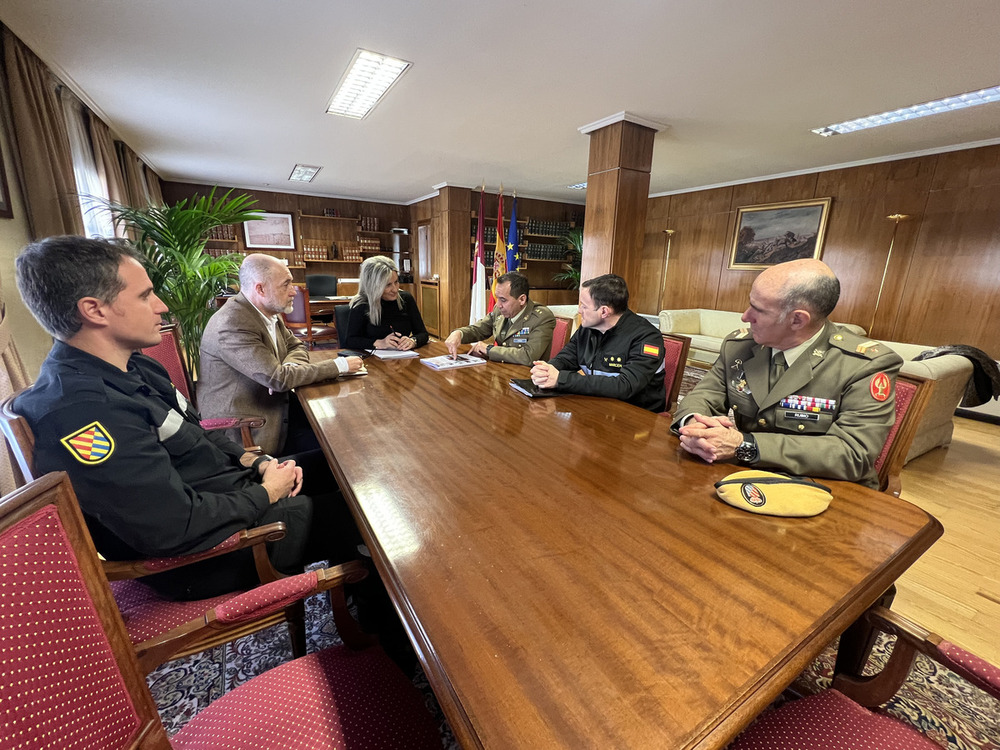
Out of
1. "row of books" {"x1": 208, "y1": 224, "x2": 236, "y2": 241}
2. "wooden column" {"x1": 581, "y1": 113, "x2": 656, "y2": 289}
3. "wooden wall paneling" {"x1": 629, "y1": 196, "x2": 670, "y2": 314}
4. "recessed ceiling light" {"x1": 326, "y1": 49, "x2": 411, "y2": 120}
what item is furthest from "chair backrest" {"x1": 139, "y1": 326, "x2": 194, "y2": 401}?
"row of books" {"x1": 208, "y1": 224, "x2": 236, "y2": 241}

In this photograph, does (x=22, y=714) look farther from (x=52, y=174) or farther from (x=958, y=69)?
(x=958, y=69)

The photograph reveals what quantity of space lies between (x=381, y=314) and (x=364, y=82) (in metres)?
1.58

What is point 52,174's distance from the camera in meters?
2.47

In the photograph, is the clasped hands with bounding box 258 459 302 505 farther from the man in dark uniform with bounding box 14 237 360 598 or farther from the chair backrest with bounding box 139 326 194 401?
the chair backrest with bounding box 139 326 194 401

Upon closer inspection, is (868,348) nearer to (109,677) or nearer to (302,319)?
(109,677)

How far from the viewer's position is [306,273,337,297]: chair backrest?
22.5 ft

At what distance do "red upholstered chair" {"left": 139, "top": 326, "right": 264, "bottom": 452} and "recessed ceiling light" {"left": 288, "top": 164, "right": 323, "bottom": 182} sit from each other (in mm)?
4305

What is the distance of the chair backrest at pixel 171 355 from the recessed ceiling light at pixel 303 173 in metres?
4.29

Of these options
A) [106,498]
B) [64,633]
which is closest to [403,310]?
[106,498]

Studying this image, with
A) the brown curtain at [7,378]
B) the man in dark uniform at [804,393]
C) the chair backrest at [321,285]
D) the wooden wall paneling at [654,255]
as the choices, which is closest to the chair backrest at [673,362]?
the man in dark uniform at [804,393]

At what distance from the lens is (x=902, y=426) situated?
1309 mm

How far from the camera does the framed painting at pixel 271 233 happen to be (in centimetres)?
729

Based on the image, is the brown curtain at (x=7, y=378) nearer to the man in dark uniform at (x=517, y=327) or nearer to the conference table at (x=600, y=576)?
the conference table at (x=600, y=576)

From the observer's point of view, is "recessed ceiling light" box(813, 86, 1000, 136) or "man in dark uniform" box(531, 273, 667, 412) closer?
"man in dark uniform" box(531, 273, 667, 412)
